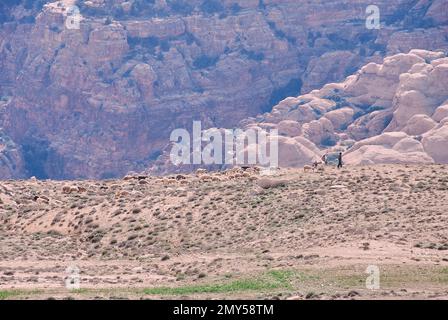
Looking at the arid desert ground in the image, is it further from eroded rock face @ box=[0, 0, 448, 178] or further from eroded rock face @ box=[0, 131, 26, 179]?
eroded rock face @ box=[0, 0, 448, 178]

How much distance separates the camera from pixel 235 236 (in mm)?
50500

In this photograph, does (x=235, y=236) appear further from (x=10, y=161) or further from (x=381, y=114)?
(x=10, y=161)

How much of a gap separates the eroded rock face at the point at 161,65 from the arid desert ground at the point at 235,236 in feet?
364

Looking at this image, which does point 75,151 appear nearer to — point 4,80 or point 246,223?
point 4,80

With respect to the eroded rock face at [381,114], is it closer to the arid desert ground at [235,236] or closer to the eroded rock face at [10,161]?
the eroded rock face at [10,161]

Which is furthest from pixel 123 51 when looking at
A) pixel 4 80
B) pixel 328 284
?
pixel 328 284

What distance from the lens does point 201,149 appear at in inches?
6368

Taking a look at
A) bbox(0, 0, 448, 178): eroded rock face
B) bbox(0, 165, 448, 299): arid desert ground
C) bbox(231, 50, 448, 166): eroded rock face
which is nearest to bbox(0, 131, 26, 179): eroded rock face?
bbox(0, 0, 448, 178): eroded rock face

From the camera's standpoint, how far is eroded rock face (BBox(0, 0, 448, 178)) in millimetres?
181000

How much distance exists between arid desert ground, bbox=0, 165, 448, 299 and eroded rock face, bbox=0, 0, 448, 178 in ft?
364

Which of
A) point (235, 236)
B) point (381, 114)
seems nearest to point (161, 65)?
point (381, 114)

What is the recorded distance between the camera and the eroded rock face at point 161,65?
18100 cm

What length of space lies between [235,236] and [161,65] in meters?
138

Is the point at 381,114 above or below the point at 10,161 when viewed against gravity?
above
